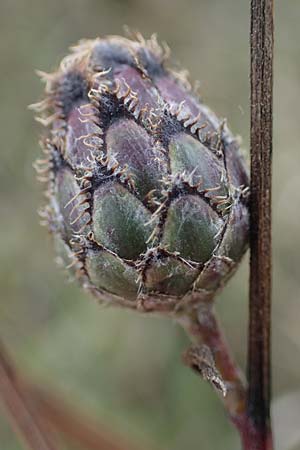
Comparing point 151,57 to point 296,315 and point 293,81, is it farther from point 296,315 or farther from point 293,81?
point 293,81

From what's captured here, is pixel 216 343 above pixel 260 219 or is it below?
below

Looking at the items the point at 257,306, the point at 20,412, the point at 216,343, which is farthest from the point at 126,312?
the point at 257,306

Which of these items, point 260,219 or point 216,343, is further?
point 216,343

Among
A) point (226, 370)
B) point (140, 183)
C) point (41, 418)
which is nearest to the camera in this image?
point (140, 183)

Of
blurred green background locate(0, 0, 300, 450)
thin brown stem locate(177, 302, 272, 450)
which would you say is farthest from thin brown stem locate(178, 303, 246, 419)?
blurred green background locate(0, 0, 300, 450)

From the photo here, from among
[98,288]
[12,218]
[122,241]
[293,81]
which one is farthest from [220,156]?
[293,81]

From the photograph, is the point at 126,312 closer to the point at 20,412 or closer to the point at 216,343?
the point at 20,412

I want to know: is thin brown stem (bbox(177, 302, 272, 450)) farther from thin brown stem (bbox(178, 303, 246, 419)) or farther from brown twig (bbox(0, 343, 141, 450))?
brown twig (bbox(0, 343, 141, 450))

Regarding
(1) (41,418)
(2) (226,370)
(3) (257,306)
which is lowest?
(1) (41,418)
